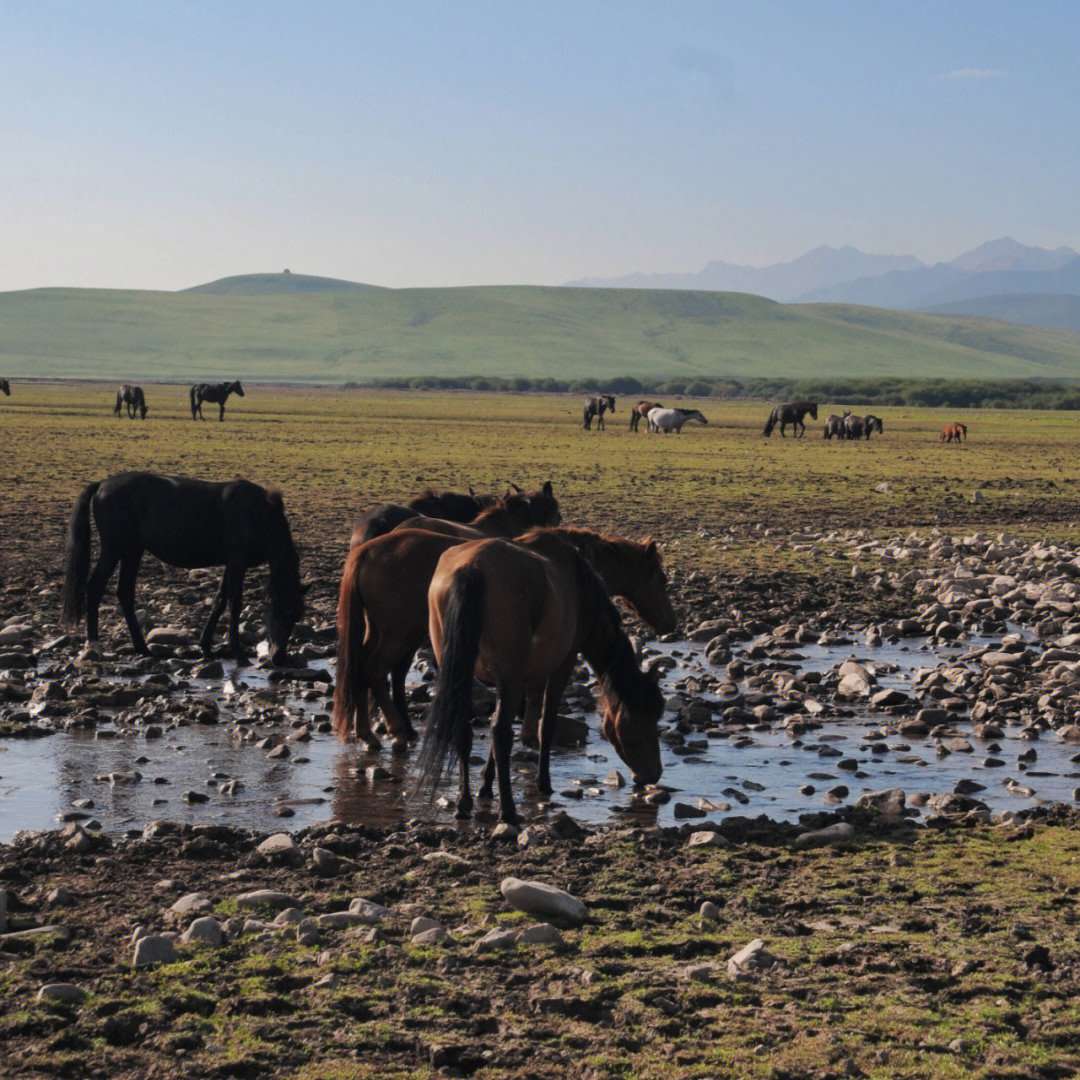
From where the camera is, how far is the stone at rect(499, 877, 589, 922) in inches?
212

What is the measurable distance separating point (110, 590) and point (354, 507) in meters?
8.28

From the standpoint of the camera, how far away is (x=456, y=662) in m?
6.94

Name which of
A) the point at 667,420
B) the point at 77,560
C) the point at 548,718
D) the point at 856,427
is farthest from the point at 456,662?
the point at 667,420

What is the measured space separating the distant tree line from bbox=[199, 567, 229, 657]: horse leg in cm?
10050

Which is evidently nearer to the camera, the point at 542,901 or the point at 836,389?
the point at 542,901

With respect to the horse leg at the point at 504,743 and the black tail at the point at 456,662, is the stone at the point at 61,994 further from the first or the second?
the horse leg at the point at 504,743

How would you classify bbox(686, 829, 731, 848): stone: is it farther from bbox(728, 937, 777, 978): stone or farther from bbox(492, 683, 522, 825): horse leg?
bbox(728, 937, 777, 978): stone

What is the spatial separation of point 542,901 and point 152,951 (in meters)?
1.48

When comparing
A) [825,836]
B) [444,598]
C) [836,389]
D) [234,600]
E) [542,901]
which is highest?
[836,389]

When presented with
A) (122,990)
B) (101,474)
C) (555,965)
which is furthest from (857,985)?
(101,474)

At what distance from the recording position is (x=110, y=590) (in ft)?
46.7

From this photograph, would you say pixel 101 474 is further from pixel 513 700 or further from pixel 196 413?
pixel 196 413

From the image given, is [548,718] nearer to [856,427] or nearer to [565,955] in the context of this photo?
[565,955]

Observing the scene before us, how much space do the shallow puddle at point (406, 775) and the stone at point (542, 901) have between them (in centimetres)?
170
